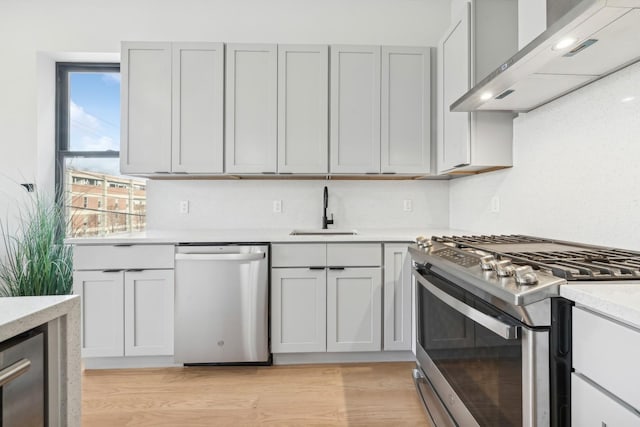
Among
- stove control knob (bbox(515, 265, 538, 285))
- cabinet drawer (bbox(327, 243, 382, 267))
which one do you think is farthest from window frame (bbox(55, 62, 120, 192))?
stove control knob (bbox(515, 265, 538, 285))

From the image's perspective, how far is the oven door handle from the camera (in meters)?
0.94

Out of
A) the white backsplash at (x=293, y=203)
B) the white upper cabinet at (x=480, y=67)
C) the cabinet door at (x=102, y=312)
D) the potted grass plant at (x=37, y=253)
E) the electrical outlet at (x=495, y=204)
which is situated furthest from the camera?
the white backsplash at (x=293, y=203)

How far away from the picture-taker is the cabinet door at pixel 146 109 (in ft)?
8.02

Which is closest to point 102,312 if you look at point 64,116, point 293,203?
point 293,203

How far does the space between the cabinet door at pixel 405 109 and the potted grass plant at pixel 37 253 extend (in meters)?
2.53

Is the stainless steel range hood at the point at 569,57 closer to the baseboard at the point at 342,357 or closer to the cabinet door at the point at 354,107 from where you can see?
the cabinet door at the point at 354,107

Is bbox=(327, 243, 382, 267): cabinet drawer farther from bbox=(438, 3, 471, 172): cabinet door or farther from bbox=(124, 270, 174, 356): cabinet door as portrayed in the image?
bbox=(124, 270, 174, 356): cabinet door

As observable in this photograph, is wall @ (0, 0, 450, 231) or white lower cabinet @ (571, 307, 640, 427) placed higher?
wall @ (0, 0, 450, 231)

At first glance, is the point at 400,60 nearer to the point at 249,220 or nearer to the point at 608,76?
the point at 608,76

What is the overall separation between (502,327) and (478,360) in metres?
0.28

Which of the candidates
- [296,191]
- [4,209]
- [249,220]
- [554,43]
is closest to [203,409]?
[249,220]

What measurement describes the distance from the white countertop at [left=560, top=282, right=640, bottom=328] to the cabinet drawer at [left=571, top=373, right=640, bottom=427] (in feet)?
0.59

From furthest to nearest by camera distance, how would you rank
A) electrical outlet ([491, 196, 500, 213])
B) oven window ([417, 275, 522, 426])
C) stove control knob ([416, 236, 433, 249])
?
electrical outlet ([491, 196, 500, 213]) < stove control knob ([416, 236, 433, 249]) < oven window ([417, 275, 522, 426])

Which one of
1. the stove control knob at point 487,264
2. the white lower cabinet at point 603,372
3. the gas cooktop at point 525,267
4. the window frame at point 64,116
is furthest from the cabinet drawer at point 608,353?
the window frame at point 64,116
